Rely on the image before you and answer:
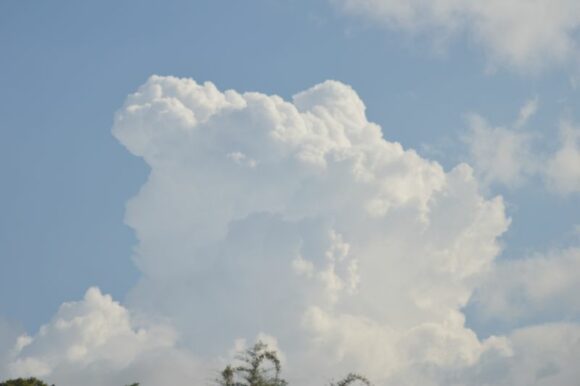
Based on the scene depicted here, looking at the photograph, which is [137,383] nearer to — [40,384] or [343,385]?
[40,384]

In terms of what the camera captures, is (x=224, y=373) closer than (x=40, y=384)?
Yes

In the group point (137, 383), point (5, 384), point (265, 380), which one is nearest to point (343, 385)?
point (265, 380)

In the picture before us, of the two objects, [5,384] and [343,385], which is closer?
[343,385]

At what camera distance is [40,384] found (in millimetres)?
73750

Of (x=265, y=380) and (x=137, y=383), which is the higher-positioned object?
(x=137, y=383)

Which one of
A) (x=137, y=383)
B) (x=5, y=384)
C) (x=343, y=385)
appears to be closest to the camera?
(x=343, y=385)

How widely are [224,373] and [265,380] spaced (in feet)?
6.77

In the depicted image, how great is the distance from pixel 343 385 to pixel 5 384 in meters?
44.9

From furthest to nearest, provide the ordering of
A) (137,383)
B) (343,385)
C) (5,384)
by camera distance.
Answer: (5,384) < (137,383) < (343,385)

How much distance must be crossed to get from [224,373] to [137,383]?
87.5 ft

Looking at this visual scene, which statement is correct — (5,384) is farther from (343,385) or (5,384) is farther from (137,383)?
(343,385)

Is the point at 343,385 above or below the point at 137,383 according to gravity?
below

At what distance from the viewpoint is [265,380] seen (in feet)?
126

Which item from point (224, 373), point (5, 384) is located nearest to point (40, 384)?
point (5, 384)
